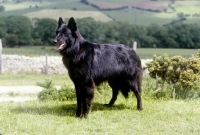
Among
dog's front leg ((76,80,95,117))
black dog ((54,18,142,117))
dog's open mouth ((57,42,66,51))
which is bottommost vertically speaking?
dog's front leg ((76,80,95,117))

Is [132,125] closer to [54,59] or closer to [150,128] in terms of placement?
[150,128]

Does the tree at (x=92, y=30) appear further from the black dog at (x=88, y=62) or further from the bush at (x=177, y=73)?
the black dog at (x=88, y=62)

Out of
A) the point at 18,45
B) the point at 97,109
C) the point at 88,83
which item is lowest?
the point at 18,45

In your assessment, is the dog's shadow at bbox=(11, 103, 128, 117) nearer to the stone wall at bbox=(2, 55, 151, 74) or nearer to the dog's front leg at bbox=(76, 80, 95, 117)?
the dog's front leg at bbox=(76, 80, 95, 117)

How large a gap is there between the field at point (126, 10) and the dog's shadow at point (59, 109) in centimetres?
5555

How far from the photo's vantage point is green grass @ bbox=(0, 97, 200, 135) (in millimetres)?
6559

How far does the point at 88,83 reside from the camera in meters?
7.64

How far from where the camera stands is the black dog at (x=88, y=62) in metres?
7.45

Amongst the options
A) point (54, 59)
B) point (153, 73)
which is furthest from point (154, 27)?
point (153, 73)

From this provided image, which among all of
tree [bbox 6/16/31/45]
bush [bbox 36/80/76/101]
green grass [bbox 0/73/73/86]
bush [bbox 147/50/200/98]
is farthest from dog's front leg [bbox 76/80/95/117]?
tree [bbox 6/16/31/45]

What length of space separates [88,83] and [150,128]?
5.85 ft

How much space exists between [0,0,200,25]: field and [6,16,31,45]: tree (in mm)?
14803

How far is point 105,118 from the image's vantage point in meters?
7.55

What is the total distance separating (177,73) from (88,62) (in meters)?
3.85
